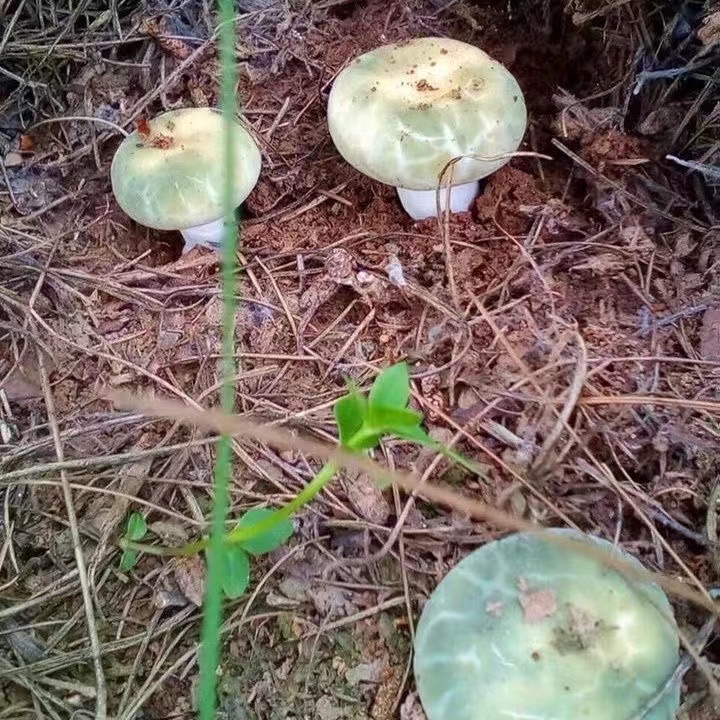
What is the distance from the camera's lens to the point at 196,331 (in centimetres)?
233

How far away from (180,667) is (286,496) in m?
0.42

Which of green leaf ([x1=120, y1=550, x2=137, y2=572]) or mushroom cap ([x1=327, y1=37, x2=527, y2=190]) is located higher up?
mushroom cap ([x1=327, y1=37, x2=527, y2=190])

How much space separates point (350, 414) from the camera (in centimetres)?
150

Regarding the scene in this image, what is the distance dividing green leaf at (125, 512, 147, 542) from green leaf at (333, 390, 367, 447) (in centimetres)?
71

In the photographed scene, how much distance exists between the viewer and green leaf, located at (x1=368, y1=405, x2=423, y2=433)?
1.43 metres

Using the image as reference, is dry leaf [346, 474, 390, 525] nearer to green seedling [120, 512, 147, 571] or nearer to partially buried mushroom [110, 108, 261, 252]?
green seedling [120, 512, 147, 571]

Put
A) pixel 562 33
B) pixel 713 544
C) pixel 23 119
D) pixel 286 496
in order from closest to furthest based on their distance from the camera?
1. pixel 713 544
2. pixel 286 496
3. pixel 562 33
4. pixel 23 119

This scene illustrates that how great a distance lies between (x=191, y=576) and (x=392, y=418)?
747mm

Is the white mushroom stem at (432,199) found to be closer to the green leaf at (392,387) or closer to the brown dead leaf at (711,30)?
the brown dead leaf at (711,30)

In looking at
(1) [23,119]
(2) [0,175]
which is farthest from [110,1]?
(2) [0,175]

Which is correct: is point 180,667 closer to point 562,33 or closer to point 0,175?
point 0,175

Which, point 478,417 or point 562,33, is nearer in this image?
point 478,417

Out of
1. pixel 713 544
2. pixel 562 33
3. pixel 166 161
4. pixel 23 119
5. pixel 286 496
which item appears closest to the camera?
pixel 713 544

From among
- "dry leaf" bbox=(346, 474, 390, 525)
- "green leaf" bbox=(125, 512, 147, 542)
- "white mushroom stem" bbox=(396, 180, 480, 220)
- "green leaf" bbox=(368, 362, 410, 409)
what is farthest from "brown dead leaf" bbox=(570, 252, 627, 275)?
"green leaf" bbox=(125, 512, 147, 542)
